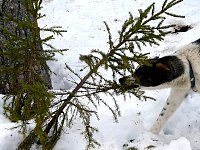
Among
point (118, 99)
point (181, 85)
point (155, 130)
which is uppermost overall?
point (181, 85)

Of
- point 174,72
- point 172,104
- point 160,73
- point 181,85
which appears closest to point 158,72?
point 160,73

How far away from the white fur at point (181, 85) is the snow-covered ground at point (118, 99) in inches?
7.5

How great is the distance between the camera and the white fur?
14.7 feet

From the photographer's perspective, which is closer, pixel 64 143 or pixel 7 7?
pixel 64 143

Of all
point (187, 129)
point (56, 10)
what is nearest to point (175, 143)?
point (187, 129)

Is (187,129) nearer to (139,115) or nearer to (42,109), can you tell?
(139,115)

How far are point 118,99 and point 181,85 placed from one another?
3.52 ft

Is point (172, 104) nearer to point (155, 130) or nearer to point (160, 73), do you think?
point (155, 130)

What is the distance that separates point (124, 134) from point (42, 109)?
157cm

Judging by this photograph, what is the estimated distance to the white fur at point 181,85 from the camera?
4473 mm

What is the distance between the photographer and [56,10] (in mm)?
9070

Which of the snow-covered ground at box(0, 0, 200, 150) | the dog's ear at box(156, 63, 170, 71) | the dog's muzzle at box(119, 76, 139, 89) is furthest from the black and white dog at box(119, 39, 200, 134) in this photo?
the snow-covered ground at box(0, 0, 200, 150)

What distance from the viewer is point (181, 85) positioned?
4.57 m

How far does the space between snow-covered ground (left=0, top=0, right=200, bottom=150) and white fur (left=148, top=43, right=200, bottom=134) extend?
0.19m
